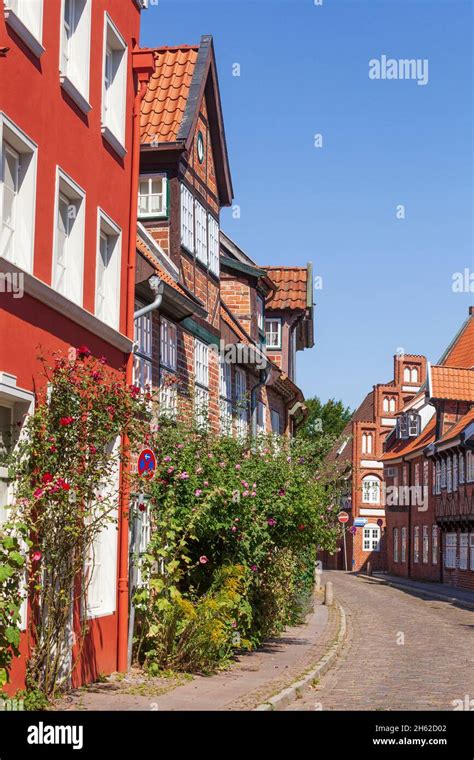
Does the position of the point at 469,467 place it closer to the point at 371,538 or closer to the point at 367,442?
the point at 367,442

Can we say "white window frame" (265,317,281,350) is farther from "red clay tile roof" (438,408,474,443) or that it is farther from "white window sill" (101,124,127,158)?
"white window sill" (101,124,127,158)

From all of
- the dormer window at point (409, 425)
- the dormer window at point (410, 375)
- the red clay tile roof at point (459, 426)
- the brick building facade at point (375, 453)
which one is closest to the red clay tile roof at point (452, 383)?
the red clay tile roof at point (459, 426)

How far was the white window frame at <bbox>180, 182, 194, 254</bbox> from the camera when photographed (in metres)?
21.0

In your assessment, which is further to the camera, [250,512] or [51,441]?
[250,512]

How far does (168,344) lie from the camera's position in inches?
749

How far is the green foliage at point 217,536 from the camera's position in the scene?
46.8 feet

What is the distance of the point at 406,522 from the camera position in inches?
2381

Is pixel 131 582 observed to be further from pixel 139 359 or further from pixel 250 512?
pixel 139 359

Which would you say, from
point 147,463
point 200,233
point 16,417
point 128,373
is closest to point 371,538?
point 200,233

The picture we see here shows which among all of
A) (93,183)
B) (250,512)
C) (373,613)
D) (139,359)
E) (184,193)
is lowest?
(373,613)

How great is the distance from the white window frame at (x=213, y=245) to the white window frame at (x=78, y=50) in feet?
32.4

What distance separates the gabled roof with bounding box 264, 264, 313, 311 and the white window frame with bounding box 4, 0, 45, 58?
23.3 metres
